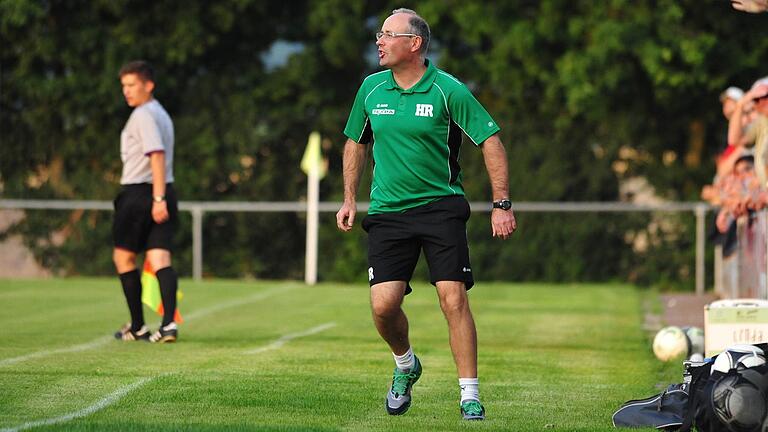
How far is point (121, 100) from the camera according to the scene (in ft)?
88.3

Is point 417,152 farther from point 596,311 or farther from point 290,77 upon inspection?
point 290,77

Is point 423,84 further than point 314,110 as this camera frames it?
No

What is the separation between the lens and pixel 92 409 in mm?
7820

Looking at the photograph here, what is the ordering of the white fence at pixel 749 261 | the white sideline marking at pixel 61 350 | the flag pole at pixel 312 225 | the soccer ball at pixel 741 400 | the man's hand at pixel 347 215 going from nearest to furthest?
the soccer ball at pixel 741 400 → the man's hand at pixel 347 215 → the white sideline marking at pixel 61 350 → the white fence at pixel 749 261 → the flag pole at pixel 312 225

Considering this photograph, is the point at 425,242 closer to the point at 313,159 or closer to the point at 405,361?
the point at 405,361

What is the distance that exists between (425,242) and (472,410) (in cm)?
91

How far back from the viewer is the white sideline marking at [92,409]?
7146mm

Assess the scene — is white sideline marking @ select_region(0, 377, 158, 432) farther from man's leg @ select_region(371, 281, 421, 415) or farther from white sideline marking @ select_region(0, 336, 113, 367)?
white sideline marking @ select_region(0, 336, 113, 367)

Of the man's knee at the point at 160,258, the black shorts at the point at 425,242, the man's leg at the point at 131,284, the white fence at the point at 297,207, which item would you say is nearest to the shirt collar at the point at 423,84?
the black shorts at the point at 425,242

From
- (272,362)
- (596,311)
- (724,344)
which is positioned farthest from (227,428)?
(596,311)

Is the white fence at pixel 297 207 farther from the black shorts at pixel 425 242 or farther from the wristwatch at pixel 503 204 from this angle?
the wristwatch at pixel 503 204

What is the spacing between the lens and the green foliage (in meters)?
25.1

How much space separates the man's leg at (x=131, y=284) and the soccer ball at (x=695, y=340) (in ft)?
13.9

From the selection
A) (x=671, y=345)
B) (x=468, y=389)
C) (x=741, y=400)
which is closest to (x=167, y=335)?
(x=671, y=345)
